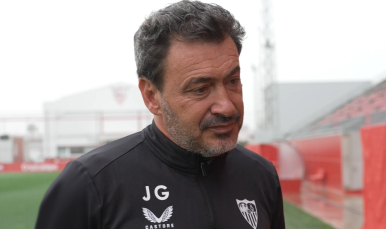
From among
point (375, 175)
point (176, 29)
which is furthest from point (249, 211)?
point (375, 175)

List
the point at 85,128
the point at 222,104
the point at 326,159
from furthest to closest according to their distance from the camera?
the point at 85,128, the point at 326,159, the point at 222,104

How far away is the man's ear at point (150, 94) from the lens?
1688 mm

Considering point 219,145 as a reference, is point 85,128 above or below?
below

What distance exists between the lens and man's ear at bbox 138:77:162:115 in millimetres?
1688

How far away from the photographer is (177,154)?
162 centimetres

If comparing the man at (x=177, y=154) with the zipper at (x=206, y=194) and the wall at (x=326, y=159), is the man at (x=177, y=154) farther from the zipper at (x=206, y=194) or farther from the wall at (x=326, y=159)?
the wall at (x=326, y=159)

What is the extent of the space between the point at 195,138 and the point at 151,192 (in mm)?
235

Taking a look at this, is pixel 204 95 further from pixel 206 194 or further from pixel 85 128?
pixel 85 128

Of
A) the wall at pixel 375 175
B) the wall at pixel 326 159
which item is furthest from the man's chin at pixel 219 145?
the wall at pixel 326 159

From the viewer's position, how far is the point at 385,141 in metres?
4.73

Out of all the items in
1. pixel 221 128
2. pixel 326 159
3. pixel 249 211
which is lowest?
pixel 326 159

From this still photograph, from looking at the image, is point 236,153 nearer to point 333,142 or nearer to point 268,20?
point 333,142

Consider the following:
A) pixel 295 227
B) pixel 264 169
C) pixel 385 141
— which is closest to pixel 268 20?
pixel 295 227

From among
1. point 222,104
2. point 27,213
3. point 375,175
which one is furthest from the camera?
point 27,213
